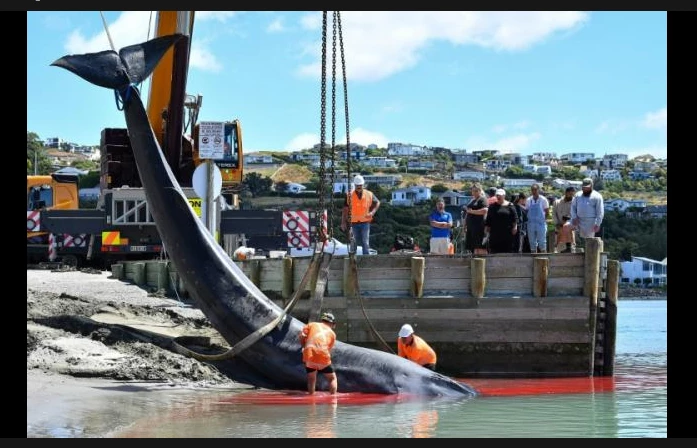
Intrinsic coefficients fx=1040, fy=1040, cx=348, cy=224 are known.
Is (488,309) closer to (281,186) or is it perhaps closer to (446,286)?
(446,286)

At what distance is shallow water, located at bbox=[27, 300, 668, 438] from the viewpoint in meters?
11.6

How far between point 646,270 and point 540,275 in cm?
11305

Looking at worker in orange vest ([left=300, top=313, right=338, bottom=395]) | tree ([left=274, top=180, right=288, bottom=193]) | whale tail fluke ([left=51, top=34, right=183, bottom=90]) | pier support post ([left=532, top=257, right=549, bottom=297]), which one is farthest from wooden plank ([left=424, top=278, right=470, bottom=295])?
tree ([left=274, top=180, right=288, bottom=193])

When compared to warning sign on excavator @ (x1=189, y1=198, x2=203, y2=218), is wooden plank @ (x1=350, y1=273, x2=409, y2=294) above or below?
below

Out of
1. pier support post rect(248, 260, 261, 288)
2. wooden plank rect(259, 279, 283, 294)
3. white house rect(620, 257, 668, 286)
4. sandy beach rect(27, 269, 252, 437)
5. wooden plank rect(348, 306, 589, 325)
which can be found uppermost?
pier support post rect(248, 260, 261, 288)

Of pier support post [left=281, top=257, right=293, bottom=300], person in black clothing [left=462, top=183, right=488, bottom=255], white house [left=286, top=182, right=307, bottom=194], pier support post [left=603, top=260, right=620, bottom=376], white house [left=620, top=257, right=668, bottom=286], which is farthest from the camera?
white house [left=286, top=182, right=307, bottom=194]

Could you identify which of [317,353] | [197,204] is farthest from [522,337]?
[197,204]

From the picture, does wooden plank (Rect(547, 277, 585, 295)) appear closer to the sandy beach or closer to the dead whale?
the dead whale

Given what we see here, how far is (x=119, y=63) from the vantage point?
15.5m

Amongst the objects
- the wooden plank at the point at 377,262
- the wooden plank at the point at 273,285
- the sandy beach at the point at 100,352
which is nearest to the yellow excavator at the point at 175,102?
the wooden plank at the point at 273,285

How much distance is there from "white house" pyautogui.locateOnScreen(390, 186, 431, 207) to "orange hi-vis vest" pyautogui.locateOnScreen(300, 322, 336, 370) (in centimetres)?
13421

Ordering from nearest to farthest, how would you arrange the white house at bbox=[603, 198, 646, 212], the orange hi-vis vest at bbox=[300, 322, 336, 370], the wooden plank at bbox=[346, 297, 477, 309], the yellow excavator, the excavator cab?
the orange hi-vis vest at bbox=[300, 322, 336, 370], the wooden plank at bbox=[346, 297, 477, 309], the yellow excavator, the excavator cab, the white house at bbox=[603, 198, 646, 212]

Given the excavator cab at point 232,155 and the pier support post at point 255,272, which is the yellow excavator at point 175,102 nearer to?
the excavator cab at point 232,155
